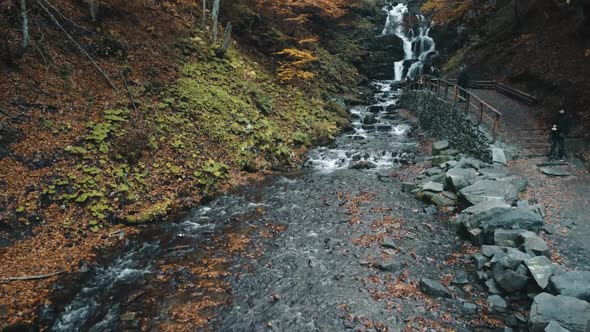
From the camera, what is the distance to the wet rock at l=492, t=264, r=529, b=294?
6555 millimetres

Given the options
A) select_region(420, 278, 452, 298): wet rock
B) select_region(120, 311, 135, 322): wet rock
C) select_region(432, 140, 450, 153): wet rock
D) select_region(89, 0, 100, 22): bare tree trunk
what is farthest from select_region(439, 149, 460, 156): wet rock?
select_region(89, 0, 100, 22): bare tree trunk

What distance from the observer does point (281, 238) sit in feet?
30.7

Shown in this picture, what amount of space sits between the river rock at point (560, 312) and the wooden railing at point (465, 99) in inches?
346

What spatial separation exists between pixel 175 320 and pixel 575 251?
8310 millimetres

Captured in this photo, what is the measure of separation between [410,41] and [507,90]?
18.9 metres

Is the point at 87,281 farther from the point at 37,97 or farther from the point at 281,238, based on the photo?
the point at 37,97

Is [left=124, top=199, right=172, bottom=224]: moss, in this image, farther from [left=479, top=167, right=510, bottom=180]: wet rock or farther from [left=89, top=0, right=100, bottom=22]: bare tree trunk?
[left=479, top=167, right=510, bottom=180]: wet rock

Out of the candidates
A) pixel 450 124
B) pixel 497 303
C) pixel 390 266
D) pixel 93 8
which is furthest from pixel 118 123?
pixel 450 124

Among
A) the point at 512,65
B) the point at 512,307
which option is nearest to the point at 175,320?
the point at 512,307

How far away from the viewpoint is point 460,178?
11297mm

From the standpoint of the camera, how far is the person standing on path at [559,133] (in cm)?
1173

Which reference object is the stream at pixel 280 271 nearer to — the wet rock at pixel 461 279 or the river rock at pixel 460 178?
the wet rock at pixel 461 279

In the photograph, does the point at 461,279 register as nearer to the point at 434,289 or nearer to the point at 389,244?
the point at 434,289

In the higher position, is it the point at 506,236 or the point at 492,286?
the point at 506,236
